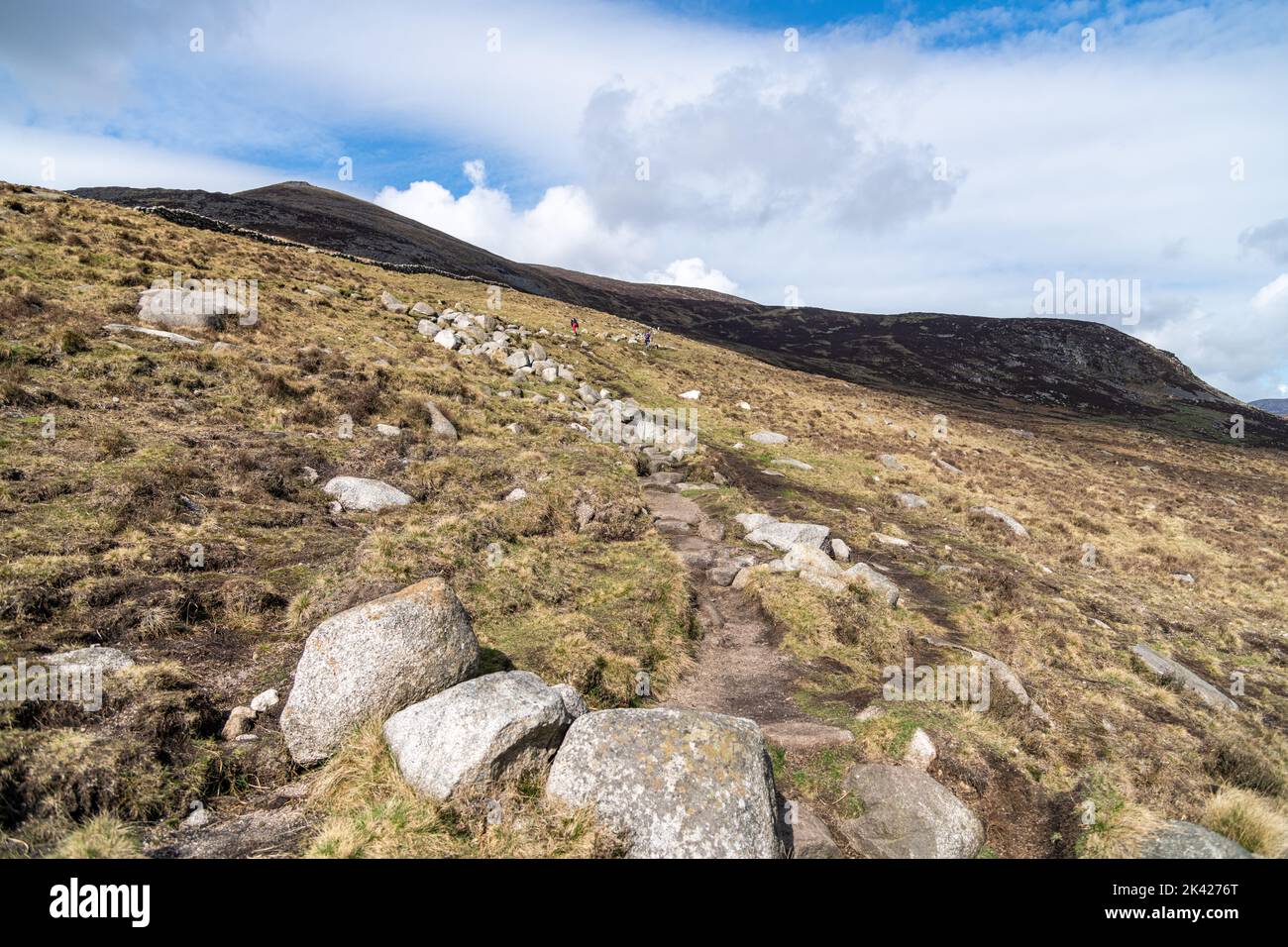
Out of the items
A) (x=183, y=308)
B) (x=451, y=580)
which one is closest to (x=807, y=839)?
(x=451, y=580)

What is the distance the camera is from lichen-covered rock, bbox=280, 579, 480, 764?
6953 mm

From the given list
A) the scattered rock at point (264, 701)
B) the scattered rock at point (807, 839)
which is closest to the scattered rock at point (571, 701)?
the scattered rock at point (807, 839)

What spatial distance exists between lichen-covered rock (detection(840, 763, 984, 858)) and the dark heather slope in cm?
8332

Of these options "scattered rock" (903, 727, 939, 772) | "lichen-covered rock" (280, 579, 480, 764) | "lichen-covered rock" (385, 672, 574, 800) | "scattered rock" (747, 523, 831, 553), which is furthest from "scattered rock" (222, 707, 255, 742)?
"scattered rock" (747, 523, 831, 553)

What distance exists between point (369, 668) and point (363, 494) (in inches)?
366

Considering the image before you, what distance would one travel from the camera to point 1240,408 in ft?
335

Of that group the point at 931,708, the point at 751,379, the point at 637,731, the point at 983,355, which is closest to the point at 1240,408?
the point at 983,355

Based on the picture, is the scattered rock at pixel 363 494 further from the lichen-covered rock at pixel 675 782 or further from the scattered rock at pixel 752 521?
the lichen-covered rock at pixel 675 782

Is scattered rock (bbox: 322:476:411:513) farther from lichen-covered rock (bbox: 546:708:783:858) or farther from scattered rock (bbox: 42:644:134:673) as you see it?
lichen-covered rock (bbox: 546:708:783:858)

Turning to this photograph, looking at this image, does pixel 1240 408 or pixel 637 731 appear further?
pixel 1240 408

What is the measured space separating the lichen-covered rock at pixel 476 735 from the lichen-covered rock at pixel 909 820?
4.28 m
